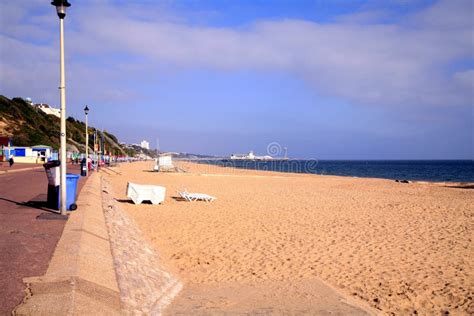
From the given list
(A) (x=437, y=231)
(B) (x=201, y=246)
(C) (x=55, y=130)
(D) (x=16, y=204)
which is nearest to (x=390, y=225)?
(A) (x=437, y=231)

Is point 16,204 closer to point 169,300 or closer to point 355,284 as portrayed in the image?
point 169,300

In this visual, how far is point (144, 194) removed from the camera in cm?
1566

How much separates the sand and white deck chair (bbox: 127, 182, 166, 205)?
0.37 metres

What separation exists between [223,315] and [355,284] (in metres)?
2.53

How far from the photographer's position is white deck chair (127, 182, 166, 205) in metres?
15.6

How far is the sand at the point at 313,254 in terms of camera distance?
6.38m

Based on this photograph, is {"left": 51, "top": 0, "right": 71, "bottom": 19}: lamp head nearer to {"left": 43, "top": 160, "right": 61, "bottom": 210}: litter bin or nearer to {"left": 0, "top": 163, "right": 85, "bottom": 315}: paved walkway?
{"left": 43, "top": 160, "right": 61, "bottom": 210}: litter bin

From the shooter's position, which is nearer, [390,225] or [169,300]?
[169,300]

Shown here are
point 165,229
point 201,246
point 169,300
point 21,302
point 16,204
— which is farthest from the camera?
point 165,229

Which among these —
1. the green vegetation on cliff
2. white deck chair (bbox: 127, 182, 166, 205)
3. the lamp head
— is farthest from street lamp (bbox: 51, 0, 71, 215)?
the green vegetation on cliff

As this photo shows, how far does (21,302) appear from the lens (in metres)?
4.05

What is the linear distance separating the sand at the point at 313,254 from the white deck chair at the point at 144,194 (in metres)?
0.37

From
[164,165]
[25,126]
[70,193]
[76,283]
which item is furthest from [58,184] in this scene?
[25,126]

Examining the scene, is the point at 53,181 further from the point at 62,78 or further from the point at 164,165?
the point at 164,165
